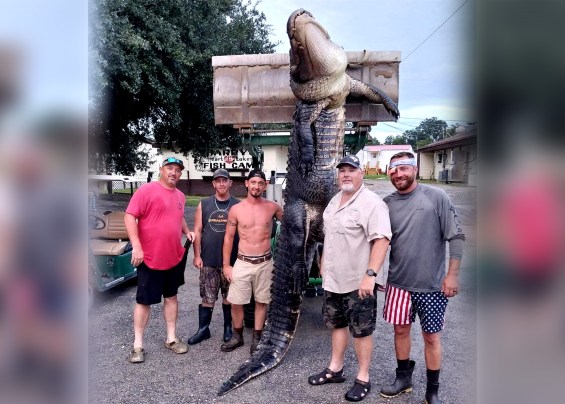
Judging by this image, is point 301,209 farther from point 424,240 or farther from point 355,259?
point 424,240

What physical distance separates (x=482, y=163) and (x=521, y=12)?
0.23 m

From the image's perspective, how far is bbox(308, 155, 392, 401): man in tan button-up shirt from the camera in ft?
9.38

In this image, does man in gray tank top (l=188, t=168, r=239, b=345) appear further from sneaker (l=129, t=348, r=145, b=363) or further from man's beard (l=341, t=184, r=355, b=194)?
man's beard (l=341, t=184, r=355, b=194)

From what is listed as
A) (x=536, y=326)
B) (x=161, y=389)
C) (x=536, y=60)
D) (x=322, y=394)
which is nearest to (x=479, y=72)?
(x=536, y=60)

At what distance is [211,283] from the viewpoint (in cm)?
409

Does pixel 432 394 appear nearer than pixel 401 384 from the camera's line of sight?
Yes

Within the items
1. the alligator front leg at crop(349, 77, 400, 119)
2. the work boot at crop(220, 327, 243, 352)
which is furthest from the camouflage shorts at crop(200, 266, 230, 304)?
the alligator front leg at crop(349, 77, 400, 119)

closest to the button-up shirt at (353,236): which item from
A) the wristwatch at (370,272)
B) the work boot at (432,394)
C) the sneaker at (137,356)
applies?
the wristwatch at (370,272)

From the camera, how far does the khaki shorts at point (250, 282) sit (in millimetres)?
3779

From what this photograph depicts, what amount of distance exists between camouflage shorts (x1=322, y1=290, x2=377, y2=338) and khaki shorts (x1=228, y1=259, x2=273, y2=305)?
0.83 m

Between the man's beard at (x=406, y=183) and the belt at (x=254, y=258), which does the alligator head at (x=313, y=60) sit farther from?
the belt at (x=254, y=258)

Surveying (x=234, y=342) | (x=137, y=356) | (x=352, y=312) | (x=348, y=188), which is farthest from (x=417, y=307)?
(x=137, y=356)

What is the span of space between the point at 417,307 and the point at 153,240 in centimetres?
229

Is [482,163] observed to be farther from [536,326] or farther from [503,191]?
[536,326]
